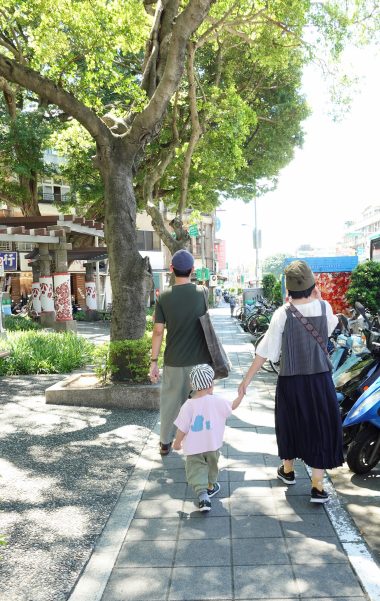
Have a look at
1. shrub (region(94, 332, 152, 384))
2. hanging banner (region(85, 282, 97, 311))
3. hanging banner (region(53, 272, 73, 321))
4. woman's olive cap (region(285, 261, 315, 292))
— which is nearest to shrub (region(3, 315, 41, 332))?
hanging banner (region(53, 272, 73, 321))

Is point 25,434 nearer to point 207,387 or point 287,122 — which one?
point 207,387

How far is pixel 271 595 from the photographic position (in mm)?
2889

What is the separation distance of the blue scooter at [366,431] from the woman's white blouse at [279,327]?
0.94 meters

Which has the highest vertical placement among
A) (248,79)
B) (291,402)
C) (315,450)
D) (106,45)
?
(248,79)

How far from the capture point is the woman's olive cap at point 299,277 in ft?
13.3

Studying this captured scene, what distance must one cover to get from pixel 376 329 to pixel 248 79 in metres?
16.1

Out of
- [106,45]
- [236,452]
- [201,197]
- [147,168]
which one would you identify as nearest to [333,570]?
[236,452]

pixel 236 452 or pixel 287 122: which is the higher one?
pixel 287 122

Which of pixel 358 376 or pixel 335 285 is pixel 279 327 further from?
pixel 335 285

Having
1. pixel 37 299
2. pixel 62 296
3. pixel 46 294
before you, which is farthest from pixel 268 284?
pixel 62 296

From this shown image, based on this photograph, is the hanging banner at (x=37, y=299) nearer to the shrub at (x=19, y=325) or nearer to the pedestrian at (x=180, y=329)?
the shrub at (x=19, y=325)

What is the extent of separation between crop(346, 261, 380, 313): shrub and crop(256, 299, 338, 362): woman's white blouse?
888 centimetres

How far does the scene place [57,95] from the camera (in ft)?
27.5

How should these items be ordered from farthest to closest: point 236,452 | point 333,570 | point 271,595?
point 236,452 → point 333,570 → point 271,595
